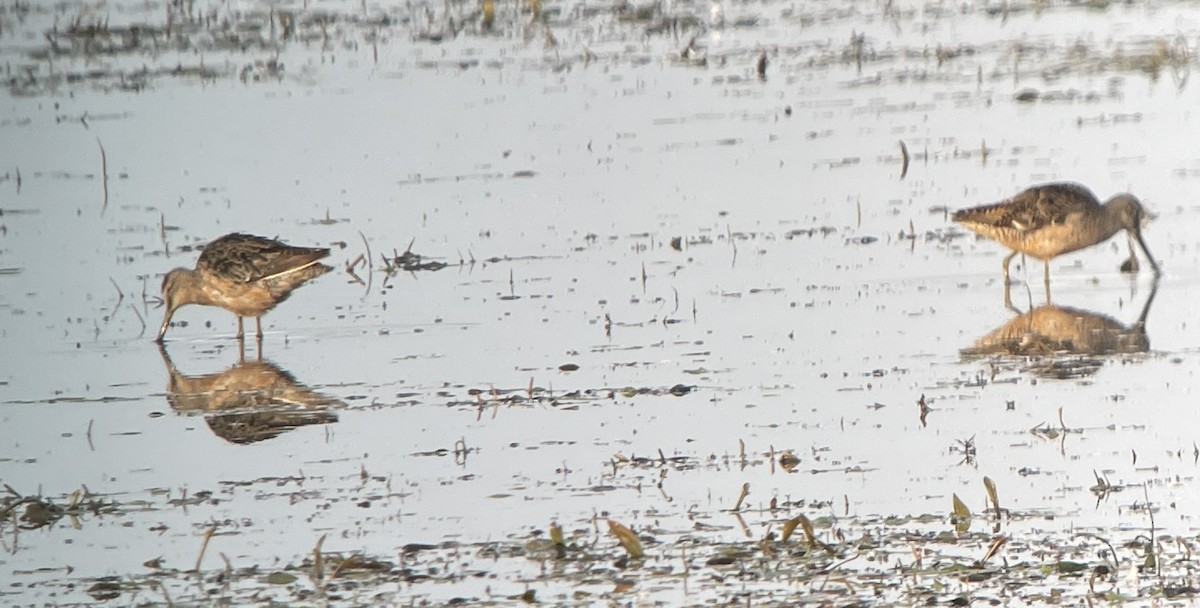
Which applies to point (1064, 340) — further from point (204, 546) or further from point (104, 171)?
point (104, 171)

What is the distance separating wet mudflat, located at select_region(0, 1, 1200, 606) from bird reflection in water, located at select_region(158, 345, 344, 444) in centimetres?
4

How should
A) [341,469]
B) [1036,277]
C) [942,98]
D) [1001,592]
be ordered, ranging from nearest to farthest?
[1001,592] < [341,469] < [1036,277] < [942,98]

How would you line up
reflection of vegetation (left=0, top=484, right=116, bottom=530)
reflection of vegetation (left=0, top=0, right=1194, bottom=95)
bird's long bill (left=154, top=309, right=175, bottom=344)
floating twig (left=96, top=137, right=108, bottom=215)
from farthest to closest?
reflection of vegetation (left=0, top=0, right=1194, bottom=95) → floating twig (left=96, top=137, right=108, bottom=215) → bird's long bill (left=154, top=309, right=175, bottom=344) → reflection of vegetation (left=0, top=484, right=116, bottom=530)

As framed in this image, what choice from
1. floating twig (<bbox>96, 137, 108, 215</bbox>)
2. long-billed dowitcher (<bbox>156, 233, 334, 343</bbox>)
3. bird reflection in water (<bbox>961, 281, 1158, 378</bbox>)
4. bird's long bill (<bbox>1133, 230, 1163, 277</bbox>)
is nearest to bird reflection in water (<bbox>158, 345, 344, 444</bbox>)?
long-billed dowitcher (<bbox>156, 233, 334, 343</bbox>)

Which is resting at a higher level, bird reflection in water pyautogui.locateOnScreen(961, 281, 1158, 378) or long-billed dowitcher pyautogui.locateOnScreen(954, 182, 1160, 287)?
long-billed dowitcher pyautogui.locateOnScreen(954, 182, 1160, 287)

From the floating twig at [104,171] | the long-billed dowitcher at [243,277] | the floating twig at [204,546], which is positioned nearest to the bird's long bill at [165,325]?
the long-billed dowitcher at [243,277]

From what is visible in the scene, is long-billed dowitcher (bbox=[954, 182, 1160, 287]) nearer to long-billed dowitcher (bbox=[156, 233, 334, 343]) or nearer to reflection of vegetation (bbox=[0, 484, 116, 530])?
long-billed dowitcher (bbox=[156, 233, 334, 343])

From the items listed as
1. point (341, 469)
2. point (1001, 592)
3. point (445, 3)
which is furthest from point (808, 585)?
point (445, 3)

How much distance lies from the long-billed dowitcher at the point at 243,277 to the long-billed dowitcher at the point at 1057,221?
4093mm

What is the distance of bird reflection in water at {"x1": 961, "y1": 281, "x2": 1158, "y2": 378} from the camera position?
35.7ft

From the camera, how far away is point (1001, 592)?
23.4 feet

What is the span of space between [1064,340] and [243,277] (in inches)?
185

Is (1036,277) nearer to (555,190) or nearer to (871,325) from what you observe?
(871,325)

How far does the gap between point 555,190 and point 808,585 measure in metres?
9.93
